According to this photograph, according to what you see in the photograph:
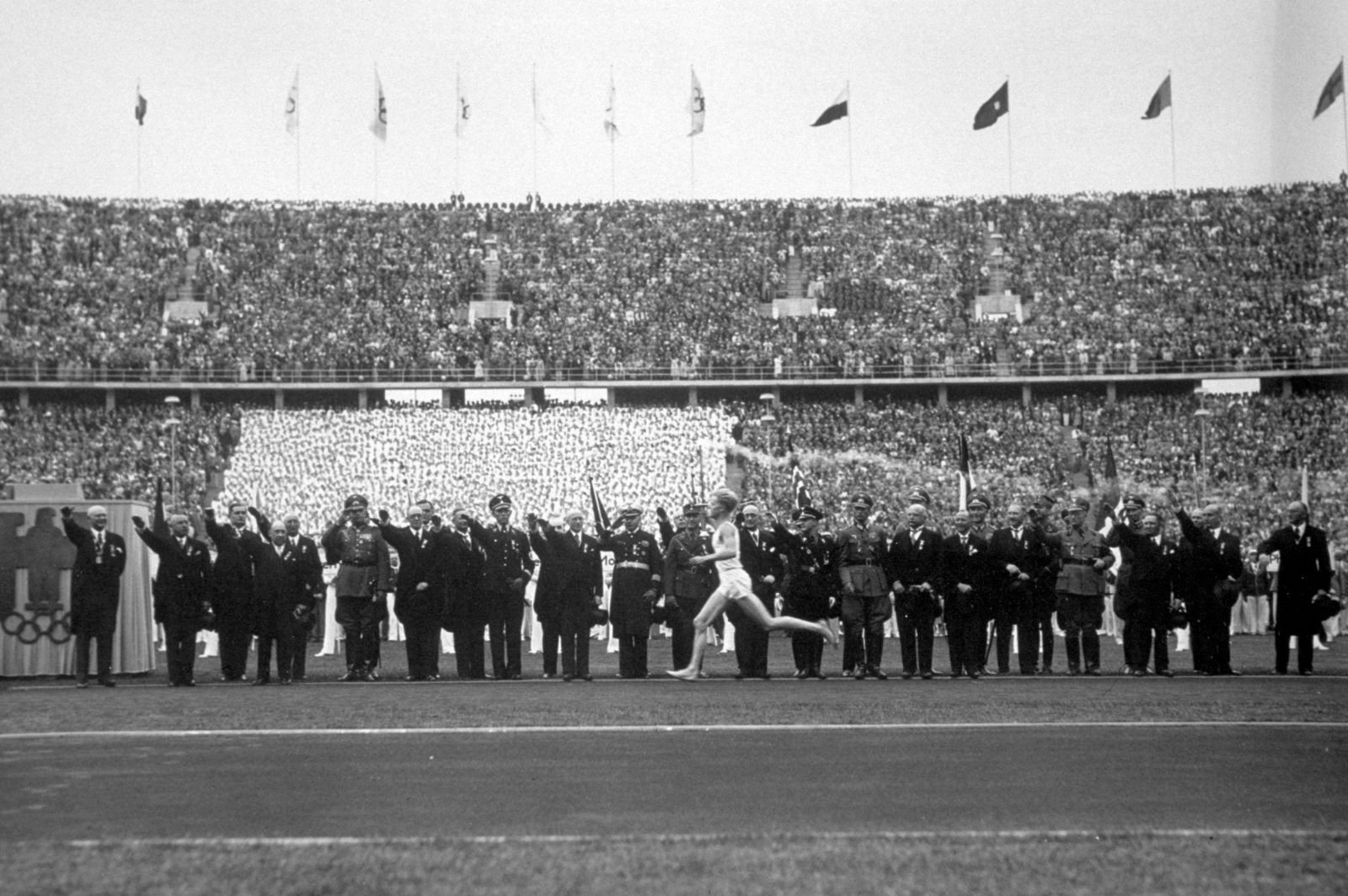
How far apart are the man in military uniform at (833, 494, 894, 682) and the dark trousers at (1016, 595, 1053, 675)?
159cm

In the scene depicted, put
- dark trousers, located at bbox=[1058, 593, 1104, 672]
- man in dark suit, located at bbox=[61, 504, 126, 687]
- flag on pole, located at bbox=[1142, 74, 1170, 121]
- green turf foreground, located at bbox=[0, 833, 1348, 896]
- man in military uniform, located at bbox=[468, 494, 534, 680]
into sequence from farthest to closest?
1. flag on pole, located at bbox=[1142, 74, 1170, 121]
2. dark trousers, located at bbox=[1058, 593, 1104, 672]
3. man in military uniform, located at bbox=[468, 494, 534, 680]
4. man in dark suit, located at bbox=[61, 504, 126, 687]
5. green turf foreground, located at bbox=[0, 833, 1348, 896]

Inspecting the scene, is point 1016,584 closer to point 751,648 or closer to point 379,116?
point 751,648

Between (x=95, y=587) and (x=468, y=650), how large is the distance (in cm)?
375

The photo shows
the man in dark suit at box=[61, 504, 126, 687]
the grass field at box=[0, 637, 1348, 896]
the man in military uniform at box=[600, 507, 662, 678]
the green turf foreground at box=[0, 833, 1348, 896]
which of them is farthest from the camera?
the man in military uniform at box=[600, 507, 662, 678]

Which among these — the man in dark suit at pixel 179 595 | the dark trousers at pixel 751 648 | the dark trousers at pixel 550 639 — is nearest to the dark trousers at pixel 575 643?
the dark trousers at pixel 550 639

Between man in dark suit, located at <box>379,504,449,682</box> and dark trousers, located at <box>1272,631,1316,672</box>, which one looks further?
man in dark suit, located at <box>379,504,449,682</box>

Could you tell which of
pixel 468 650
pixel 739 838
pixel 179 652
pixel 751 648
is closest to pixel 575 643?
pixel 468 650

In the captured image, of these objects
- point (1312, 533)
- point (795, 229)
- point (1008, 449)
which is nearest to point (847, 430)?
point (1008, 449)

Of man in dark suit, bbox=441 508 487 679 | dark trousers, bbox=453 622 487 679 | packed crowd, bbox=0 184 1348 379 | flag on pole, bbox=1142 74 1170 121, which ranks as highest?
flag on pole, bbox=1142 74 1170 121

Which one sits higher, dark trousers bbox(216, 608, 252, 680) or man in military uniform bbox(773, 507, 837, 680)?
man in military uniform bbox(773, 507, 837, 680)

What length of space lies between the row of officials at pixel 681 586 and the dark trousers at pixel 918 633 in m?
0.02

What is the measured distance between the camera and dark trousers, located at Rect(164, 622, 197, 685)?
1702 centimetres

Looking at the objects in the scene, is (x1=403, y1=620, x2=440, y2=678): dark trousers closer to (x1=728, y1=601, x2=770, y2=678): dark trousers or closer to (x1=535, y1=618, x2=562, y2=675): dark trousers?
(x1=535, y1=618, x2=562, y2=675): dark trousers

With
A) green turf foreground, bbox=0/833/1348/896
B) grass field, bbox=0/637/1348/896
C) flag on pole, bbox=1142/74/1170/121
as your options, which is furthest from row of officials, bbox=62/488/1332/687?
flag on pole, bbox=1142/74/1170/121
